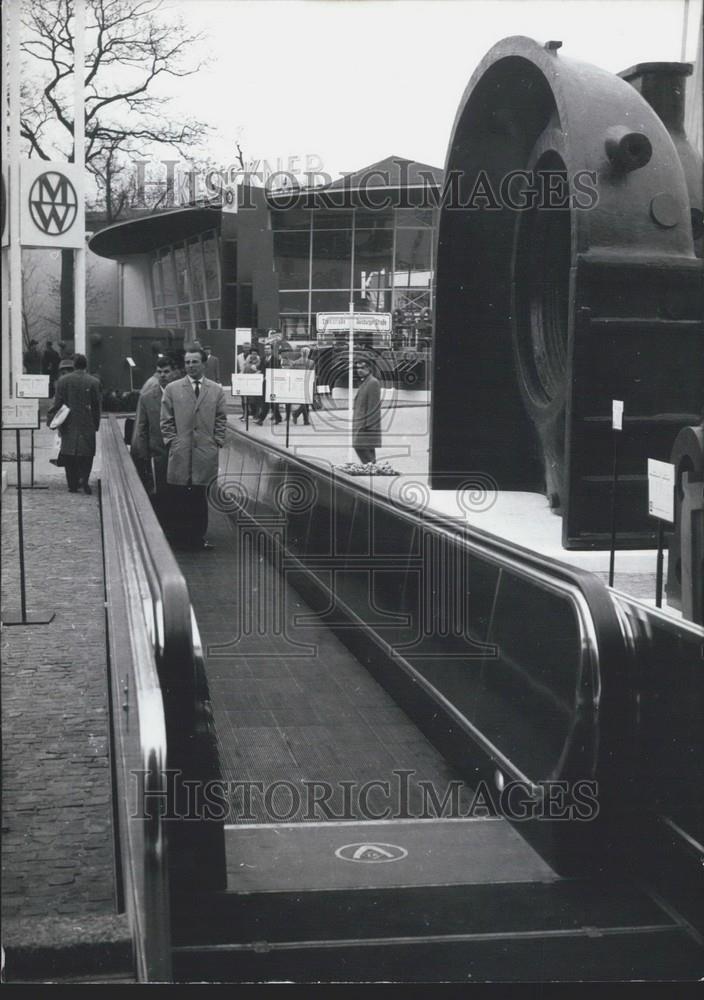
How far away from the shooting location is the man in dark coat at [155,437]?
428 inches

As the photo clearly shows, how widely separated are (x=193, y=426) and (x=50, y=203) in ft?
7.43

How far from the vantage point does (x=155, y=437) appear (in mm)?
10914

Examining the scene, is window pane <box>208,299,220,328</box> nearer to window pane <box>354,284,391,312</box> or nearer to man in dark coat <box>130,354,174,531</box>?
window pane <box>354,284,391,312</box>

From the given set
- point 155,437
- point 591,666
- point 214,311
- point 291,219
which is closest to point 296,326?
point 291,219

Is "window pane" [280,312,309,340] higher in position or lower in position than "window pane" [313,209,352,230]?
lower

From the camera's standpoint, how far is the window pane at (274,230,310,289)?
33.1 metres

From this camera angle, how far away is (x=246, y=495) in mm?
12117

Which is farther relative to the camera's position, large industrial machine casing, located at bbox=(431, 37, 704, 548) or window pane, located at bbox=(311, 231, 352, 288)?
window pane, located at bbox=(311, 231, 352, 288)

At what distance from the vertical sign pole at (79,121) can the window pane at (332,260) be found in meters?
22.9

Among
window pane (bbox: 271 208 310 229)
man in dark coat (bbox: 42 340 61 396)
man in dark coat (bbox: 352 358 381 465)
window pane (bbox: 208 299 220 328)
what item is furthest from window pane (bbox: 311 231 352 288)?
man in dark coat (bbox: 352 358 381 465)

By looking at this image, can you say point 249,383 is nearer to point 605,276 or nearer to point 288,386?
point 288,386

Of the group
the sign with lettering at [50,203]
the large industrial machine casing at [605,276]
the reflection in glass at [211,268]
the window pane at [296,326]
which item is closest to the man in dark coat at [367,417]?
the large industrial machine casing at [605,276]

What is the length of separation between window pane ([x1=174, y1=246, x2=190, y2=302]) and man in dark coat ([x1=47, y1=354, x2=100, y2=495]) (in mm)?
10947

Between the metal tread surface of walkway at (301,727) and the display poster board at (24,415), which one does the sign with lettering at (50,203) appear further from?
the metal tread surface of walkway at (301,727)
